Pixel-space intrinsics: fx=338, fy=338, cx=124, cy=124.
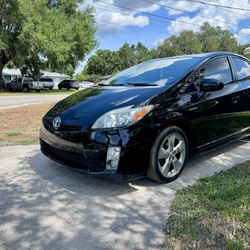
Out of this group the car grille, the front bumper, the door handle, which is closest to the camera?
the front bumper

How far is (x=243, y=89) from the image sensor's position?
17.0ft

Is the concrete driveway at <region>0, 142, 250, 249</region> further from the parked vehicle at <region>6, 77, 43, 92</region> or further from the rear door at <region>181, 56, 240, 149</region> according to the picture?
the parked vehicle at <region>6, 77, 43, 92</region>

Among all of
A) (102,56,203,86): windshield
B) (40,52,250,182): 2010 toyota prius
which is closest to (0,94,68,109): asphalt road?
(102,56,203,86): windshield

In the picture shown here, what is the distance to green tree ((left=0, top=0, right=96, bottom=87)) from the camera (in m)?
28.5

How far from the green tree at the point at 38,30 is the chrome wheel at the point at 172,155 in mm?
26766

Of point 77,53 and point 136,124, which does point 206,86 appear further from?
point 77,53

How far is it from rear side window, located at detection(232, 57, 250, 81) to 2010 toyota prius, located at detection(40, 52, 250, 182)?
9 centimetres

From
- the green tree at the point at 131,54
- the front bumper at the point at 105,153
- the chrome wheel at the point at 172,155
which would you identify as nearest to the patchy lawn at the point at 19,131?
the front bumper at the point at 105,153

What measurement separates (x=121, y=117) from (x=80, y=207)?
105 centimetres

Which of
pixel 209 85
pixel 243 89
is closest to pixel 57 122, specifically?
pixel 209 85

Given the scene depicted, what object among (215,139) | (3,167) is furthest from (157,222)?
(3,167)

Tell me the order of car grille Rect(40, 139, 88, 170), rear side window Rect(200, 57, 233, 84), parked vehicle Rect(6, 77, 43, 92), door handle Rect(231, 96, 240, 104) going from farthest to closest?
parked vehicle Rect(6, 77, 43, 92)
door handle Rect(231, 96, 240, 104)
rear side window Rect(200, 57, 233, 84)
car grille Rect(40, 139, 88, 170)

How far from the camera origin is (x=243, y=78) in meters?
5.32

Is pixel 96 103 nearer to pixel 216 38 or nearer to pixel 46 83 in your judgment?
pixel 46 83
